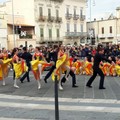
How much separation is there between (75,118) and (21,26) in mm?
48102

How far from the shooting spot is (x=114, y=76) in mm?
18719

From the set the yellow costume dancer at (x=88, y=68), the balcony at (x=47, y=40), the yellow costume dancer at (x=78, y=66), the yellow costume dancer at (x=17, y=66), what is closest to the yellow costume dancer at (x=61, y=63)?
the yellow costume dancer at (x=17, y=66)

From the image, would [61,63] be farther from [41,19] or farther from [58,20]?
[58,20]

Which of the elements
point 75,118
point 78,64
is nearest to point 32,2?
point 78,64

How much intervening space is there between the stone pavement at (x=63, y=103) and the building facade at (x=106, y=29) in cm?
5797

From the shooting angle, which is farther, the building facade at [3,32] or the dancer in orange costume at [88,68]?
the building facade at [3,32]

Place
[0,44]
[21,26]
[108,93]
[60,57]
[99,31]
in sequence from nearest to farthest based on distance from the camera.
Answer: [108,93], [60,57], [0,44], [21,26], [99,31]

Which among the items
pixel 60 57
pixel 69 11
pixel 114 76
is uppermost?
pixel 69 11

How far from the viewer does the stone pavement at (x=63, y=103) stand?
8559 millimetres

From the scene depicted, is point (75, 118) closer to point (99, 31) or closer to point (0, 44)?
point (0, 44)

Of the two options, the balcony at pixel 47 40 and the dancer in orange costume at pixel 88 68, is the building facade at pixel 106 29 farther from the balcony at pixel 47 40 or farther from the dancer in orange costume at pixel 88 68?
the dancer in orange costume at pixel 88 68

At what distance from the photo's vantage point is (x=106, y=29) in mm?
72625

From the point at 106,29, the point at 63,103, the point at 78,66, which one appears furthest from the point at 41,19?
the point at 63,103

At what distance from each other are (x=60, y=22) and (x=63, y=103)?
180 feet
